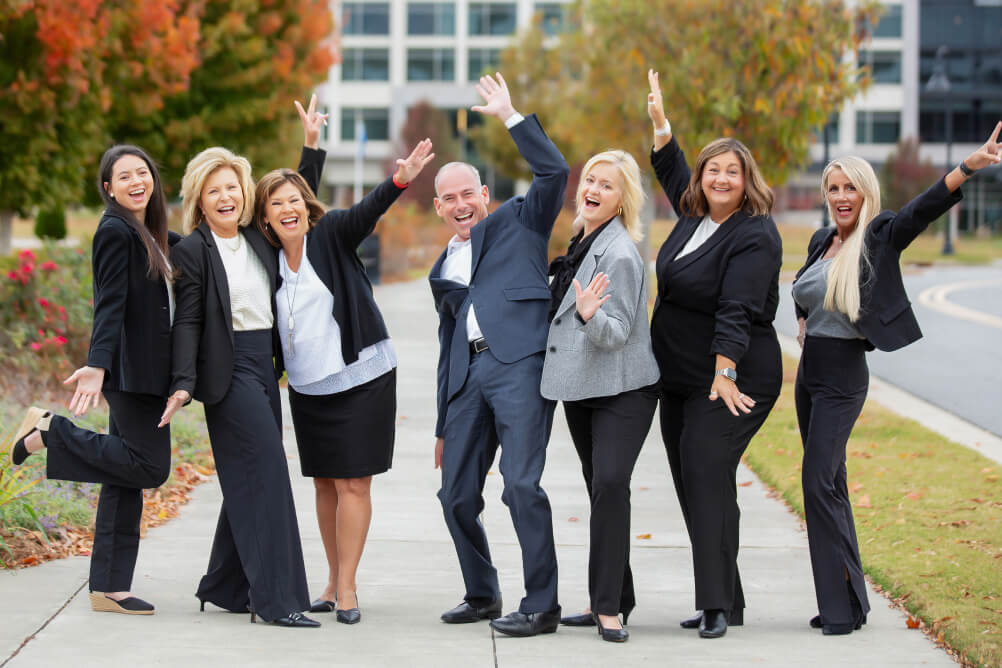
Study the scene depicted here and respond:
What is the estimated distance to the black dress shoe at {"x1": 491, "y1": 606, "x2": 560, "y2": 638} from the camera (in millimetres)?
5332

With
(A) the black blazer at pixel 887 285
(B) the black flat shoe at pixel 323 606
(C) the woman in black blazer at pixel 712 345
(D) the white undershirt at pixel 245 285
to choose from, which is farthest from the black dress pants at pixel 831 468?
(D) the white undershirt at pixel 245 285

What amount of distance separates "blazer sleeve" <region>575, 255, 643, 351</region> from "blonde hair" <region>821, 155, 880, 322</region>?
0.83m

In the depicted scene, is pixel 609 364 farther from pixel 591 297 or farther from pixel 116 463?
pixel 116 463

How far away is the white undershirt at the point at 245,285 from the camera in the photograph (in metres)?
5.45

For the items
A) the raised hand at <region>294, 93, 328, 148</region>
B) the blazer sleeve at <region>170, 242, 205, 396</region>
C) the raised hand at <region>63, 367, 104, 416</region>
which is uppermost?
the raised hand at <region>294, 93, 328, 148</region>

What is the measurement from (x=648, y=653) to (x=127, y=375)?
2.38 m

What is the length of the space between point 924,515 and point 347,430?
3960 mm

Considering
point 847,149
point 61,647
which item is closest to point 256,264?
point 61,647

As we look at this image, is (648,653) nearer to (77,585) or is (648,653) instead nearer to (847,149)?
(77,585)

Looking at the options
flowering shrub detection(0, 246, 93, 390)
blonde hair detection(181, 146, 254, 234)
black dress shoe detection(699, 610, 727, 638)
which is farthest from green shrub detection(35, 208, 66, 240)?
black dress shoe detection(699, 610, 727, 638)

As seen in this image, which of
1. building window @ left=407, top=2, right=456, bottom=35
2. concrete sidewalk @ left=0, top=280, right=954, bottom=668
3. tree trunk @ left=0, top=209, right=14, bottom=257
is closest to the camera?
concrete sidewalk @ left=0, top=280, right=954, bottom=668

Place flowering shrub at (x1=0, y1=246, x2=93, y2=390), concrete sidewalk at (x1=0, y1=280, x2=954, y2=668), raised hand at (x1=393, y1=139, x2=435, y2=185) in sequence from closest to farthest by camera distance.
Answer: concrete sidewalk at (x1=0, y1=280, x2=954, y2=668)
raised hand at (x1=393, y1=139, x2=435, y2=185)
flowering shrub at (x1=0, y1=246, x2=93, y2=390)

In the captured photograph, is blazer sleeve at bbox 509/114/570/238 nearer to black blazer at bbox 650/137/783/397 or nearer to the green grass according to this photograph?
black blazer at bbox 650/137/783/397

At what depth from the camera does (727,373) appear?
17.0 feet
